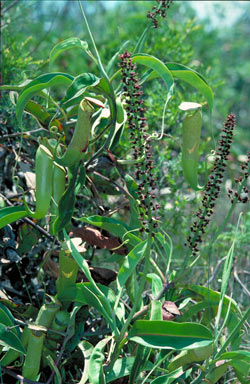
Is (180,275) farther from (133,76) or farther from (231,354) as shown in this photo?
(133,76)

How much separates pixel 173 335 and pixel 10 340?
292 mm

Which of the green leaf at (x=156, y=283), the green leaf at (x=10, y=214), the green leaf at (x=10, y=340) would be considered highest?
the green leaf at (x=10, y=214)

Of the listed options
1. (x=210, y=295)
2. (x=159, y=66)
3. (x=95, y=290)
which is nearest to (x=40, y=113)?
(x=159, y=66)

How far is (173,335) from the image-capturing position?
0.78 meters

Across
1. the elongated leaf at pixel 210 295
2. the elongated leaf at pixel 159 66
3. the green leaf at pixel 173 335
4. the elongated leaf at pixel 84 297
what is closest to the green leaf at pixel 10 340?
the elongated leaf at pixel 84 297

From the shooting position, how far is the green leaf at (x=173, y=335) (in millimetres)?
768

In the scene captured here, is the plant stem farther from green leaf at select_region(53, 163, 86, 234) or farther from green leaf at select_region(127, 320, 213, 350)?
green leaf at select_region(53, 163, 86, 234)

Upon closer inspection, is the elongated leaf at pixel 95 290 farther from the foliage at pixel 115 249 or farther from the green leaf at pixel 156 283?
the green leaf at pixel 156 283

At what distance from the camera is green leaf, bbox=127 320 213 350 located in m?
0.77

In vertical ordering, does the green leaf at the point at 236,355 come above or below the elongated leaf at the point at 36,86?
below

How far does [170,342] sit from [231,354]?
111mm

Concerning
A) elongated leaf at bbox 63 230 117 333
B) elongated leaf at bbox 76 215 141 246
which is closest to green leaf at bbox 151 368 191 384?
elongated leaf at bbox 63 230 117 333

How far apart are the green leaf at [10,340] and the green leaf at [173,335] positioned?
216 mm

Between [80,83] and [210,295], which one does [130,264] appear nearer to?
[210,295]
